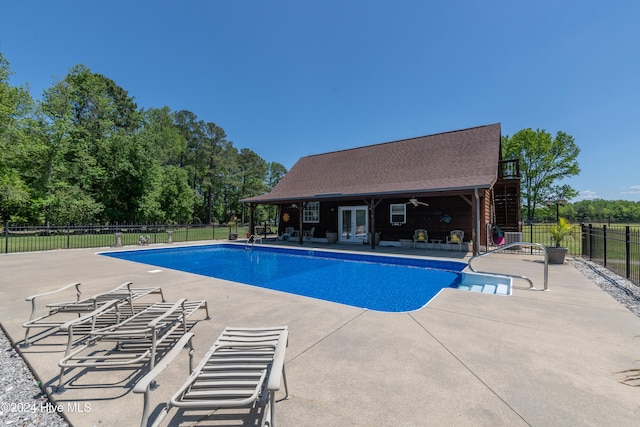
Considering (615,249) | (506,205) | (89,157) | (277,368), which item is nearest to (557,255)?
(615,249)

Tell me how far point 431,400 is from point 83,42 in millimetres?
28418

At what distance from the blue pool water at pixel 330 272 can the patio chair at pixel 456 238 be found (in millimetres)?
3278

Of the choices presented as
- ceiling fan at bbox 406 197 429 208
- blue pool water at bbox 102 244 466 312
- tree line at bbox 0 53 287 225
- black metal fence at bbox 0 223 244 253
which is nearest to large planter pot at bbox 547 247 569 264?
blue pool water at bbox 102 244 466 312

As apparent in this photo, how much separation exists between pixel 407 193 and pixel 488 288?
18.6ft

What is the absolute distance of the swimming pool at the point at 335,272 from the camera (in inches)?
252

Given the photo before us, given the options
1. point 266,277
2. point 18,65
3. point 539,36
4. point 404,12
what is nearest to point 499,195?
point 539,36

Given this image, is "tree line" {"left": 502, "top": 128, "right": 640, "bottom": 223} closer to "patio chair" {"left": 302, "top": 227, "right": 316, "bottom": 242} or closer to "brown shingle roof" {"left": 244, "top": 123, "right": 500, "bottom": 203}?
"brown shingle roof" {"left": 244, "top": 123, "right": 500, "bottom": 203}

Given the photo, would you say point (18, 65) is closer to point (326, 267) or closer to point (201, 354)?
point (326, 267)

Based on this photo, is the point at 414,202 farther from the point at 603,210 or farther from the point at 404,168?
the point at 603,210

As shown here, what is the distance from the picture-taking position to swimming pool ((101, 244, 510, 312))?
21.0 feet

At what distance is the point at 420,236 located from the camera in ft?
42.7

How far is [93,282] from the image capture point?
20.9 feet

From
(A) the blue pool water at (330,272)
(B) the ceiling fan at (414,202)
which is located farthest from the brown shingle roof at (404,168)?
(A) the blue pool water at (330,272)

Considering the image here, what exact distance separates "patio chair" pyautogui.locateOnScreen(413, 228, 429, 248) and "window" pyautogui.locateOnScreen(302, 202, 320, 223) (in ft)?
19.7
